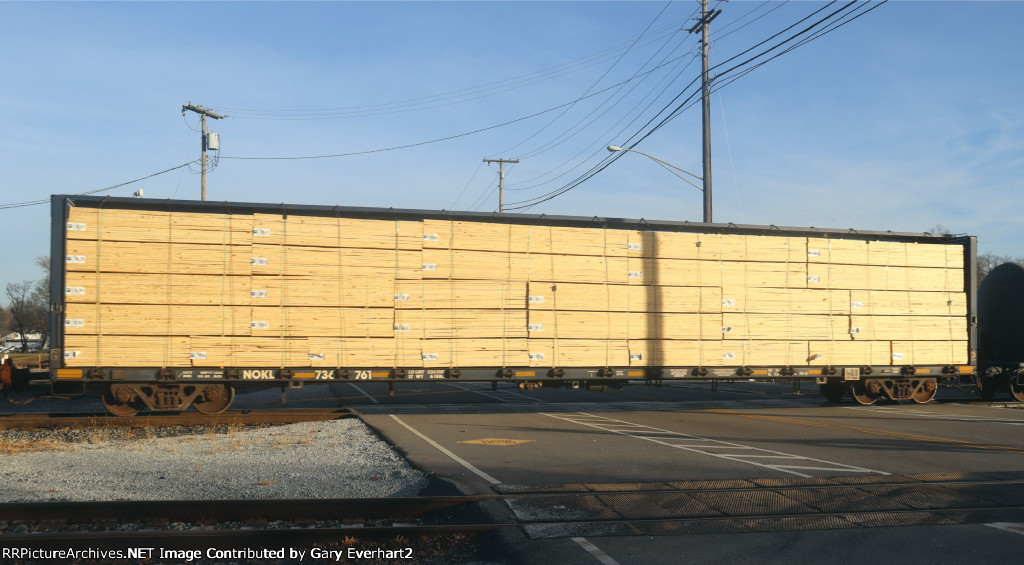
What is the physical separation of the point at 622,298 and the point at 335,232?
21.8ft

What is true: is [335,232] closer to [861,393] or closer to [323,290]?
[323,290]

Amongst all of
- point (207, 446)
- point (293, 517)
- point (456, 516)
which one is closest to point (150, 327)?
point (207, 446)

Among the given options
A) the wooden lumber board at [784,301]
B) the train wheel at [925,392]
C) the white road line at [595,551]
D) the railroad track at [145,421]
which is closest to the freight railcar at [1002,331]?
the train wheel at [925,392]

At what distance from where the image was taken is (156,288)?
1470 centimetres

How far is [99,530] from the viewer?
6.96m

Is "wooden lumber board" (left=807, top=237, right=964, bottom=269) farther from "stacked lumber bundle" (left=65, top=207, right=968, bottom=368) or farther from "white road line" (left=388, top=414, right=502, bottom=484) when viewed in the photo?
"white road line" (left=388, top=414, right=502, bottom=484)

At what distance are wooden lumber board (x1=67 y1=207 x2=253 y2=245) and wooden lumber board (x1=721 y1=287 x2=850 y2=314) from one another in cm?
1124

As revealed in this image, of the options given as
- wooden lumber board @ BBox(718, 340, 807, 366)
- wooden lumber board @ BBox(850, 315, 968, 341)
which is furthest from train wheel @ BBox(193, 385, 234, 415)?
wooden lumber board @ BBox(850, 315, 968, 341)

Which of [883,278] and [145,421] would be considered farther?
[883,278]

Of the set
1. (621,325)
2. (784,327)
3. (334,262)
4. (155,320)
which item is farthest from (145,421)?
(784,327)

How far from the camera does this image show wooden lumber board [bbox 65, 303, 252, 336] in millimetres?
14367

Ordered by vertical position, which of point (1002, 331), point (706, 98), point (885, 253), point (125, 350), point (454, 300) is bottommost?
point (125, 350)

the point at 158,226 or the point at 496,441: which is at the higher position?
the point at 158,226

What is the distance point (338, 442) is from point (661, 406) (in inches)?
416
